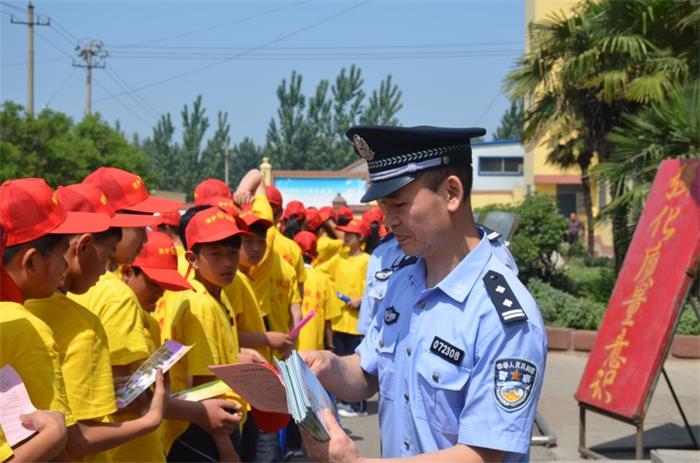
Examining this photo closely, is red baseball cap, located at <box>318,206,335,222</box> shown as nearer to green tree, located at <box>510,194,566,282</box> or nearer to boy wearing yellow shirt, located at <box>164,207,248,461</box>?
green tree, located at <box>510,194,566,282</box>

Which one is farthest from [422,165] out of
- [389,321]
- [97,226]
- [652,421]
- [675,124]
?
[675,124]

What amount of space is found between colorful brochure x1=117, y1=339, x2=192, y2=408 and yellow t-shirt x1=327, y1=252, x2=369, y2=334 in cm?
534

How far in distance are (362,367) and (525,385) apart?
71cm

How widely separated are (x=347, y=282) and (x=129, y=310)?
18.8ft

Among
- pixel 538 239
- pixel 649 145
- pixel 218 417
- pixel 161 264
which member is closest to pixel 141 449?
pixel 218 417

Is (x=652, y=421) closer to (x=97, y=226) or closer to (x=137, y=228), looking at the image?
(x=137, y=228)

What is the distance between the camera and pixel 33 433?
230cm

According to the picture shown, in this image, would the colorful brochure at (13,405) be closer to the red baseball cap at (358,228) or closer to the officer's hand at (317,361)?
the officer's hand at (317,361)

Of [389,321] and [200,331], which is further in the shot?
[200,331]

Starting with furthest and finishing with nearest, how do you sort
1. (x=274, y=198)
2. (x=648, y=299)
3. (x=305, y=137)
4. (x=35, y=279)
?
(x=305, y=137), (x=274, y=198), (x=648, y=299), (x=35, y=279)

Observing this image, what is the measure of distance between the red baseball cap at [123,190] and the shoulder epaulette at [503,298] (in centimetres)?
227

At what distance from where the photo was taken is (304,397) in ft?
7.04

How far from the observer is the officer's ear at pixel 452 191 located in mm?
2508

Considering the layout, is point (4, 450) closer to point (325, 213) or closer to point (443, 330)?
point (443, 330)
